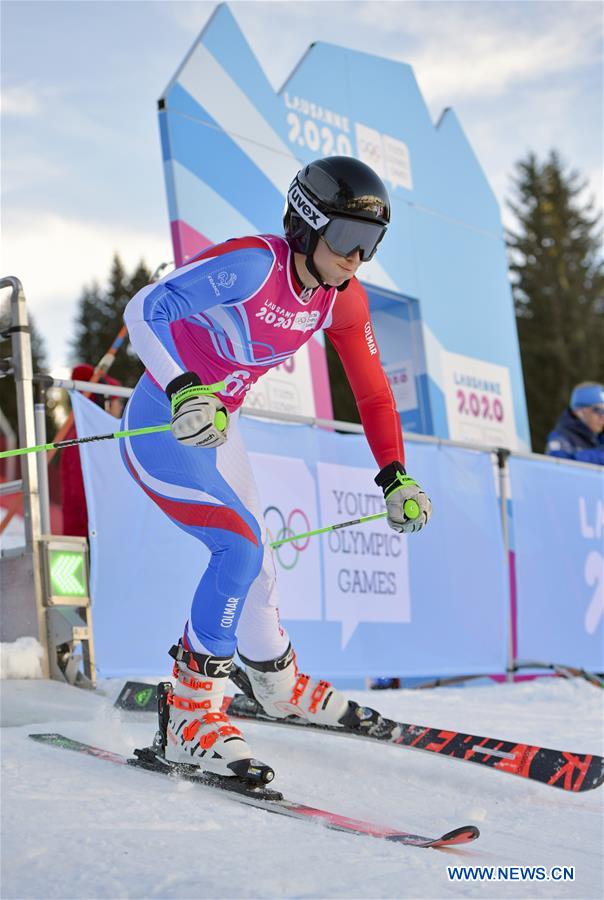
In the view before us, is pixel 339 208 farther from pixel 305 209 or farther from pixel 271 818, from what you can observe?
pixel 271 818

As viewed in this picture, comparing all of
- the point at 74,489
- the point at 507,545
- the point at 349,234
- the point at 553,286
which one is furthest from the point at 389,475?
the point at 553,286

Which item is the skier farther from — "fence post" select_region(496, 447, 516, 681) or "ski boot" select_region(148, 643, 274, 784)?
"fence post" select_region(496, 447, 516, 681)

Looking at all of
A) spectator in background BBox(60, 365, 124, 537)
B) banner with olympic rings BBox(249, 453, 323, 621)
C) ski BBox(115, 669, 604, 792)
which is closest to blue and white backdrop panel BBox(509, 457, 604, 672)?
banner with olympic rings BBox(249, 453, 323, 621)

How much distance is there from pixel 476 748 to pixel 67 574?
2199 mm

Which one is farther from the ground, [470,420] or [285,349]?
[470,420]

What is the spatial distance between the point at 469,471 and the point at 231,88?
147 inches

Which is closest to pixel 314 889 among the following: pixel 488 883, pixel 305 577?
pixel 488 883

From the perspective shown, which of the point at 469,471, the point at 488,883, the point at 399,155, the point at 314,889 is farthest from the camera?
the point at 399,155

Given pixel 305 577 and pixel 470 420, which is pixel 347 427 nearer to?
pixel 305 577

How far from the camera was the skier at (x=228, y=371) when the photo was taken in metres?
3.47

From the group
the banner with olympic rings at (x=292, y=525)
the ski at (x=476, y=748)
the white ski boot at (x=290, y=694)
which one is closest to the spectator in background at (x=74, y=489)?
the banner with olympic rings at (x=292, y=525)

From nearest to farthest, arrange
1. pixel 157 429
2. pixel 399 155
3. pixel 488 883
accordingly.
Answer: pixel 488 883 → pixel 157 429 → pixel 399 155

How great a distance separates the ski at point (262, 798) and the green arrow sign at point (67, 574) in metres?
1.20

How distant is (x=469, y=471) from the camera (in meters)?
7.45
